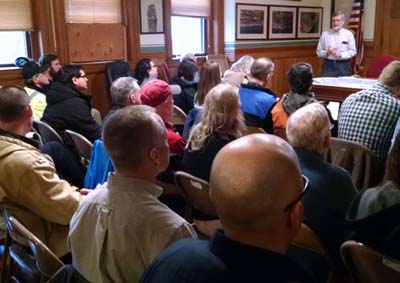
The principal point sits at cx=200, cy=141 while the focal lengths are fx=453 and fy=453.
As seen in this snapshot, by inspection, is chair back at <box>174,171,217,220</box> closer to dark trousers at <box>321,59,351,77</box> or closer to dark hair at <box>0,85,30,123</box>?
dark hair at <box>0,85,30,123</box>

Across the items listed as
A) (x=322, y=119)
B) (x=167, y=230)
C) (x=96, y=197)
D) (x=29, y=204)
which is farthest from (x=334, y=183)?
(x=29, y=204)

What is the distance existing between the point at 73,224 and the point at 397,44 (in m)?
7.90

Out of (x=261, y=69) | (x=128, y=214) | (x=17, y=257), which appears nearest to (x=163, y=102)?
(x=17, y=257)

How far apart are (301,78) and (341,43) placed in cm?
421

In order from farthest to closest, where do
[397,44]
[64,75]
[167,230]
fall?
[397,44]
[64,75]
[167,230]

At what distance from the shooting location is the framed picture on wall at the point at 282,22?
8047mm

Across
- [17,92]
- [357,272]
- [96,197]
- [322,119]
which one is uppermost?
[17,92]

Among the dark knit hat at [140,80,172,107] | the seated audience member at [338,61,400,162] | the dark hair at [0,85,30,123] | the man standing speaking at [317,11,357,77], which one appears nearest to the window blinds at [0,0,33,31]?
the dark knit hat at [140,80,172,107]

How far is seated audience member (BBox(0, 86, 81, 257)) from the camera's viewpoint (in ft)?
6.26

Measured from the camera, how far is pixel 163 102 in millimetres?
2754

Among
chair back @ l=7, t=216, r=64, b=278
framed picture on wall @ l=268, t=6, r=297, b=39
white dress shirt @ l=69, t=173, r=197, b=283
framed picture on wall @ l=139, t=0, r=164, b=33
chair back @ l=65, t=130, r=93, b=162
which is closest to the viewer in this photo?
white dress shirt @ l=69, t=173, r=197, b=283

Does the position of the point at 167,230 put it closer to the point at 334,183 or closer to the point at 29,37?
the point at 334,183

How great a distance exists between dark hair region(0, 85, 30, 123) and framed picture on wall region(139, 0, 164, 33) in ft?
13.7

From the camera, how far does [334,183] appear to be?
190 centimetres
